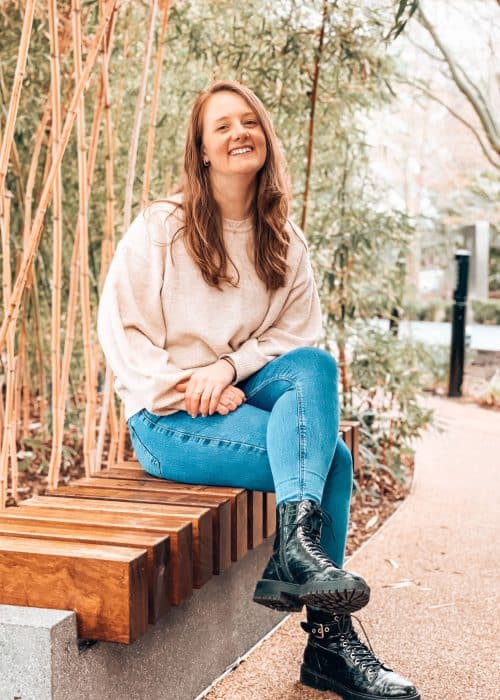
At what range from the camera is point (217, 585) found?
183 cm

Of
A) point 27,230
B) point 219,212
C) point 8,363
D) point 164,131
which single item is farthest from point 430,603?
point 164,131

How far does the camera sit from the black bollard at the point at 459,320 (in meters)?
6.66

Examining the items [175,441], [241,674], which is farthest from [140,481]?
[241,674]

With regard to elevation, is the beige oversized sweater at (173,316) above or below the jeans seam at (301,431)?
above

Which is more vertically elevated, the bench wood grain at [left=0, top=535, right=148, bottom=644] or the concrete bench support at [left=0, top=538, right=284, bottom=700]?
the bench wood grain at [left=0, top=535, right=148, bottom=644]

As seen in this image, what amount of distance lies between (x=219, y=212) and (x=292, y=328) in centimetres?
32

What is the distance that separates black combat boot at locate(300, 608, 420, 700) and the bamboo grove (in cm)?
104

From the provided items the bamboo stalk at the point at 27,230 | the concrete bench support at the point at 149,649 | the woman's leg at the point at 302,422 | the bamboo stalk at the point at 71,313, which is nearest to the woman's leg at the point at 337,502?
the woman's leg at the point at 302,422

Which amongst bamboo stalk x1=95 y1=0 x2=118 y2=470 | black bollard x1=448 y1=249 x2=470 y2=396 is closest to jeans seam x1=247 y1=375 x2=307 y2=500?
bamboo stalk x1=95 y1=0 x2=118 y2=470

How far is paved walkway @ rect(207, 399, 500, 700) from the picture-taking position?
6.00 feet

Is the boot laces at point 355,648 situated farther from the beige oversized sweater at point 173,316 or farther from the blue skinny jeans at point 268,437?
the beige oversized sweater at point 173,316

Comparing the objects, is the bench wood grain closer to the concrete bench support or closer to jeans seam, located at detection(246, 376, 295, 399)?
the concrete bench support

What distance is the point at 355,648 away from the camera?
5.73 feet

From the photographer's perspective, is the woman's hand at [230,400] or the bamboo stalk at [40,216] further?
the bamboo stalk at [40,216]
